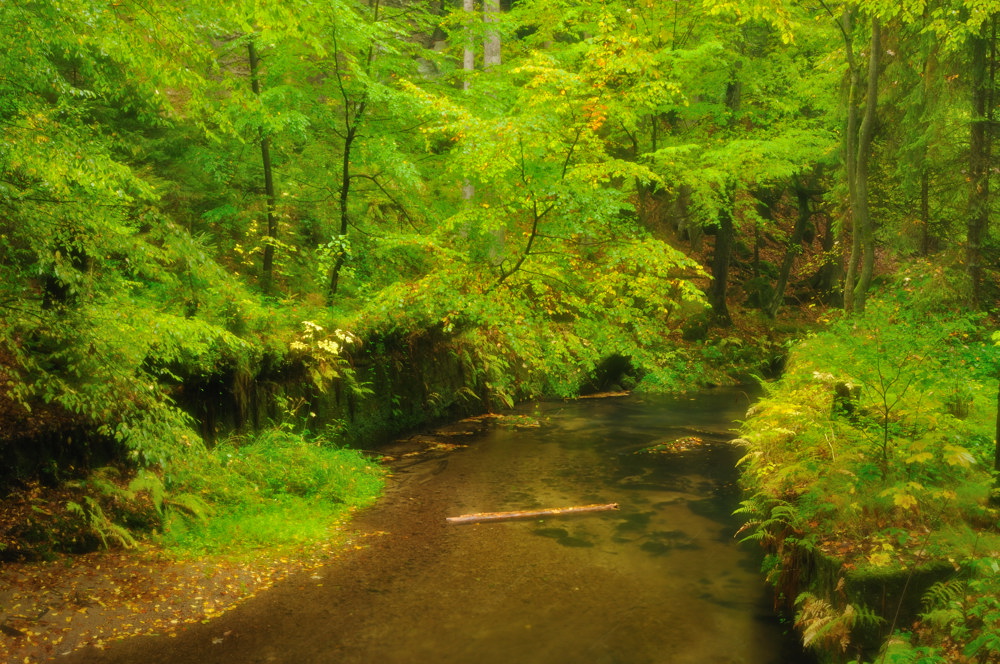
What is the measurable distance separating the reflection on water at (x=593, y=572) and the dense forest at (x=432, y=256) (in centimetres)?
77

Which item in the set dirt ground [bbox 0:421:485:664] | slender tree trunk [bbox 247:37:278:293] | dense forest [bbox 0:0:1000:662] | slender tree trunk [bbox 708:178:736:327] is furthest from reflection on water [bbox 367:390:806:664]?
slender tree trunk [bbox 708:178:736:327]

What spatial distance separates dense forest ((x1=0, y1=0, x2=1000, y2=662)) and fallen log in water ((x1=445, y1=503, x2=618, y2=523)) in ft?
5.56

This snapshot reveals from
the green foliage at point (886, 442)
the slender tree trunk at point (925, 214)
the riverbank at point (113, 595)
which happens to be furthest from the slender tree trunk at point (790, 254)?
the riverbank at point (113, 595)

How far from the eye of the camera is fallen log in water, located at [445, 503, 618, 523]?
29.4ft

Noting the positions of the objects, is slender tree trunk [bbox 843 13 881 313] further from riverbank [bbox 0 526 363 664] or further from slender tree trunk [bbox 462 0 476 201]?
riverbank [bbox 0 526 363 664]

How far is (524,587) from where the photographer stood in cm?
696

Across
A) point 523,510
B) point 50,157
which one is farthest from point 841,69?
point 50,157

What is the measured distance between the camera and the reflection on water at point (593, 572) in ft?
19.1

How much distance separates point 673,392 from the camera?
19406 mm

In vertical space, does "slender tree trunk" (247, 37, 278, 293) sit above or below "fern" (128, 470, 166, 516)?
above

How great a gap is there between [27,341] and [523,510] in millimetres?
6237

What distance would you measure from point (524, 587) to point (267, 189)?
30.7 ft

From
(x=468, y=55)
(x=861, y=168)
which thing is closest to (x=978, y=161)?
(x=861, y=168)

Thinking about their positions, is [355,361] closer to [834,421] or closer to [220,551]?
[220,551]
